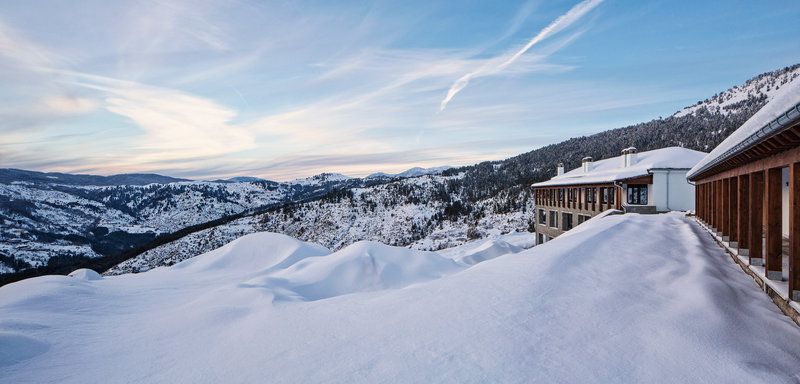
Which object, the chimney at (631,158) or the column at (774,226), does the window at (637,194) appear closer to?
the chimney at (631,158)

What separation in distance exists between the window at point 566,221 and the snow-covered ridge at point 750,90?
472ft

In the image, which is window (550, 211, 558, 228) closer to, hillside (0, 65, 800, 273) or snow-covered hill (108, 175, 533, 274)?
hillside (0, 65, 800, 273)

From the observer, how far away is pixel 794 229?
4.74 m

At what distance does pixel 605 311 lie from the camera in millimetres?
5188

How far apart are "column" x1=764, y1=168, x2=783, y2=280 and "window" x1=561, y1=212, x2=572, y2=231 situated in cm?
2429

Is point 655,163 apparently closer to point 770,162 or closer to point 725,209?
point 725,209

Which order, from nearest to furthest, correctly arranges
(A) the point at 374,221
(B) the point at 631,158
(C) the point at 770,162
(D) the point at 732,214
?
(C) the point at 770,162, (D) the point at 732,214, (B) the point at 631,158, (A) the point at 374,221

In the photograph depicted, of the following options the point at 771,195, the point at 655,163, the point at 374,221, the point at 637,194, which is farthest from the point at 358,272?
the point at 374,221

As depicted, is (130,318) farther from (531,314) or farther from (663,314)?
(663,314)

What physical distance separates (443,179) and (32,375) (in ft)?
413

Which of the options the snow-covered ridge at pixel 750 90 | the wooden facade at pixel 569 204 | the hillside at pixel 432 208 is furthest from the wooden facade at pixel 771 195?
the snow-covered ridge at pixel 750 90

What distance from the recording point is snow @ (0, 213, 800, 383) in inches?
161

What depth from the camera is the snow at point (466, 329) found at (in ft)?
13.4

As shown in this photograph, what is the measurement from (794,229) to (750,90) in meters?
213
